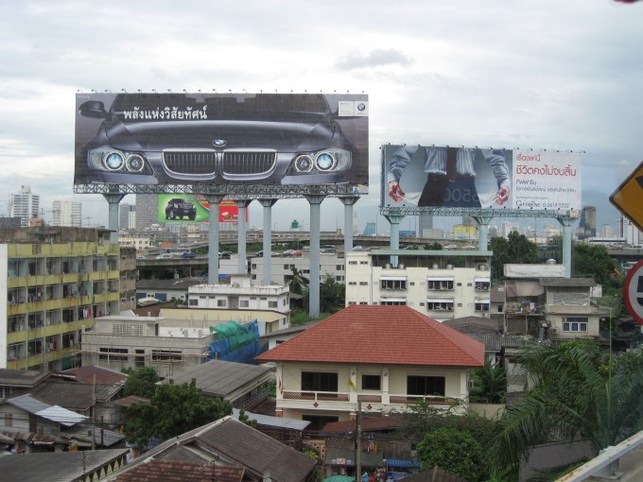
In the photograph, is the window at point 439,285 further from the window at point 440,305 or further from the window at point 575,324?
the window at point 575,324

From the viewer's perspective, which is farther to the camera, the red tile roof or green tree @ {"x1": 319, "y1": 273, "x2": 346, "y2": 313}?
green tree @ {"x1": 319, "y1": 273, "x2": 346, "y2": 313}

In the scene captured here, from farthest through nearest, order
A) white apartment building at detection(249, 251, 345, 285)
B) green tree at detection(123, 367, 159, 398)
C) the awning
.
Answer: white apartment building at detection(249, 251, 345, 285) < green tree at detection(123, 367, 159, 398) < the awning

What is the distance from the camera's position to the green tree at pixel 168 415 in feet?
49.1

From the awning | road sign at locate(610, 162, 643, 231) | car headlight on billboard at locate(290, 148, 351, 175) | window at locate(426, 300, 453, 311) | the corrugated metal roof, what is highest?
car headlight on billboard at locate(290, 148, 351, 175)

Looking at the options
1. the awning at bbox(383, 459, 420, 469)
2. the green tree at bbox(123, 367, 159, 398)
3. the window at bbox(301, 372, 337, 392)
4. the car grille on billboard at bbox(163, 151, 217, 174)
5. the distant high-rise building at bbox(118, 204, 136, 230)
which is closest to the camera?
the awning at bbox(383, 459, 420, 469)

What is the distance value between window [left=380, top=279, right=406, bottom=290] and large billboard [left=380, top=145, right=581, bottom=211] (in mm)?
7216

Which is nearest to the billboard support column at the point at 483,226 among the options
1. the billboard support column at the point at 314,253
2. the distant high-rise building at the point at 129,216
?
the billboard support column at the point at 314,253

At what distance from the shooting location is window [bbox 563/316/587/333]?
29578mm

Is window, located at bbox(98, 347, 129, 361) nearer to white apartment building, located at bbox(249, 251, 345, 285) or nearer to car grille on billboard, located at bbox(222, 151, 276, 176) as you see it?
car grille on billboard, located at bbox(222, 151, 276, 176)

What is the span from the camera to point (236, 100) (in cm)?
3869

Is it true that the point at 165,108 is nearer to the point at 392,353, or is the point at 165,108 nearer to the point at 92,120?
the point at 92,120

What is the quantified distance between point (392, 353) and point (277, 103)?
24.1 m

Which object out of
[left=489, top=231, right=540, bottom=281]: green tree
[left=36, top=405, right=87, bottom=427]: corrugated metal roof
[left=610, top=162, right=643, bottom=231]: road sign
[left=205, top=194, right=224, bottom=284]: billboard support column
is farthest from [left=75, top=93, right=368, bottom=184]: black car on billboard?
[left=610, top=162, right=643, bottom=231]: road sign

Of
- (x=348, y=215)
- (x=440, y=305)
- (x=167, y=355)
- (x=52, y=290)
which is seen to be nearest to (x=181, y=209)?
Result: (x=348, y=215)
